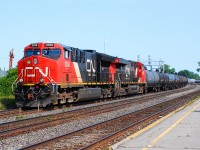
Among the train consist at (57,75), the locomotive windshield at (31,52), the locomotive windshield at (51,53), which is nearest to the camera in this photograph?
the train consist at (57,75)

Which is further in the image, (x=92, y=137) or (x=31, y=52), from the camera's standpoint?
(x=31, y=52)

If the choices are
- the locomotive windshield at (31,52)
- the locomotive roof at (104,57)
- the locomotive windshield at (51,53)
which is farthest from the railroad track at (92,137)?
the locomotive roof at (104,57)

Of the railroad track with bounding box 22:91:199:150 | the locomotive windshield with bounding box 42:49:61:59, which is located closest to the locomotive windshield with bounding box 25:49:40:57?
the locomotive windshield with bounding box 42:49:61:59

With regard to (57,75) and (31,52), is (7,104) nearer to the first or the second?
(31,52)

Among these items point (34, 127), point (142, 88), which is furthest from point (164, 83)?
point (34, 127)

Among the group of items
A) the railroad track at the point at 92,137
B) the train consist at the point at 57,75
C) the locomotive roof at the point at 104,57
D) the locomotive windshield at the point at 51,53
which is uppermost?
the locomotive roof at the point at 104,57

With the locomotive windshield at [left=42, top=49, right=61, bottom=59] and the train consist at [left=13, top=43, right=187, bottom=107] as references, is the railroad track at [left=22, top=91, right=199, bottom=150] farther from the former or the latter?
the locomotive windshield at [left=42, top=49, right=61, bottom=59]

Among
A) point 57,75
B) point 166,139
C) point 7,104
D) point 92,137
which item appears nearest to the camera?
point 166,139

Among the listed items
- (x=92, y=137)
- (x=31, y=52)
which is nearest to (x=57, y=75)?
(x=31, y=52)

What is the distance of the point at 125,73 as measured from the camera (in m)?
36.5

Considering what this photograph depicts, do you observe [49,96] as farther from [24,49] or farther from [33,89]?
[24,49]

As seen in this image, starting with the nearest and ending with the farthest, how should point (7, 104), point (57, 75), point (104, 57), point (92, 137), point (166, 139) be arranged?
point (166, 139) → point (92, 137) → point (57, 75) → point (7, 104) → point (104, 57)

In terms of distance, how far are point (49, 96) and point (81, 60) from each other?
4954 millimetres

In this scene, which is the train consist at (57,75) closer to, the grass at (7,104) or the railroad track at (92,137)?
the grass at (7,104)
